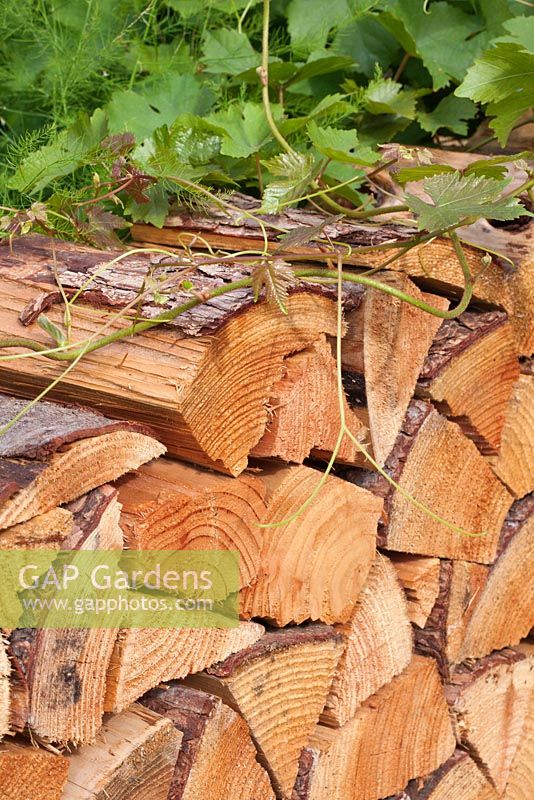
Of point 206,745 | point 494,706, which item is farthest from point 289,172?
point 494,706

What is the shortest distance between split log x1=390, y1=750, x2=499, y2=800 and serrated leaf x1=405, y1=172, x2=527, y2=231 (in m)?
0.95

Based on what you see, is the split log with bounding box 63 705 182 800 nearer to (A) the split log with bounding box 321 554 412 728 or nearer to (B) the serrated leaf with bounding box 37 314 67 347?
(A) the split log with bounding box 321 554 412 728

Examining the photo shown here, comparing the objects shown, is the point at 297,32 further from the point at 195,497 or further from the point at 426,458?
the point at 195,497

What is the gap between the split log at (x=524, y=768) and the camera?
1.77 metres

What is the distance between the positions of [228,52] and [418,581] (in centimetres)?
105

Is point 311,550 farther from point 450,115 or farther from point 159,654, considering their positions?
point 450,115

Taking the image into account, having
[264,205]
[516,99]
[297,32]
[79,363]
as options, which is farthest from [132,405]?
[297,32]

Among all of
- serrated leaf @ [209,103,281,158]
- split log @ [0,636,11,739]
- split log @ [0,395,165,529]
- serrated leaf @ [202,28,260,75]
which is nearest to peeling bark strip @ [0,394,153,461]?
split log @ [0,395,165,529]

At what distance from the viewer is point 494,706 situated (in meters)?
1.71

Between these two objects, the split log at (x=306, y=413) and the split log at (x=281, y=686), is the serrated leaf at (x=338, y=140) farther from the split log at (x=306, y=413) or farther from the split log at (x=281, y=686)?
the split log at (x=281, y=686)

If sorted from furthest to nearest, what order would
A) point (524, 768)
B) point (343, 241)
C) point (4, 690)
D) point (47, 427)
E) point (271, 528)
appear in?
1. point (524, 768)
2. point (343, 241)
3. point (271, 528)
4. point (47, 427)
5. point (4, 690)

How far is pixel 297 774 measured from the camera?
54.5 inches

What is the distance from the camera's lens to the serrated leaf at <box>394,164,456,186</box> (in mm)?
1247

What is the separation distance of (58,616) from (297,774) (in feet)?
1.84
